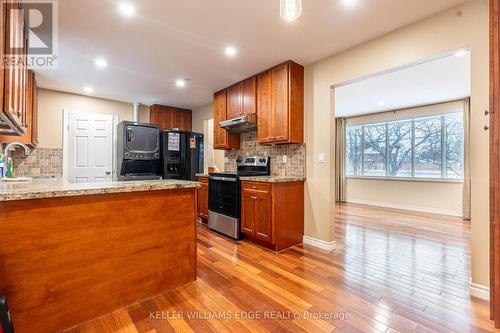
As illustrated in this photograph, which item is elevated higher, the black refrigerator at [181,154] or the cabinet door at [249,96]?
the cabinet door at [249,96]

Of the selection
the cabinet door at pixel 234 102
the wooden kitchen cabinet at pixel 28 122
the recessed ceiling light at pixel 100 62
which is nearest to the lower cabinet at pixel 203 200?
the cabinet door at pixel 234 102

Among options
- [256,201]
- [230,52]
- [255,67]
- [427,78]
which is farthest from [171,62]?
[427,78]

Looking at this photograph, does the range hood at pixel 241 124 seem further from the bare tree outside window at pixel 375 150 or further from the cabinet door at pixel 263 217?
the bare tree outside window at pixel 375 150

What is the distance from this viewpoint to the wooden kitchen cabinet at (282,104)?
3.23 metres

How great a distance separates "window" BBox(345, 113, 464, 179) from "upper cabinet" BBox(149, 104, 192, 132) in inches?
182

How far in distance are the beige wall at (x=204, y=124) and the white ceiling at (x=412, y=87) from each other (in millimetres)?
2700

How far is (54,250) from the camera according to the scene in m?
1.52

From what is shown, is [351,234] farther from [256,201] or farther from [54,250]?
[54,250]

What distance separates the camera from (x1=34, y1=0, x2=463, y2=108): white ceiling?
2.13 meters

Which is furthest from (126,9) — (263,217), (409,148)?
(409,148)

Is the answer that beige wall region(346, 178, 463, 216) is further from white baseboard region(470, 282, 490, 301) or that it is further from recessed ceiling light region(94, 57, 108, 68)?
recessed ceiling light region(94, 57, 108, 68)

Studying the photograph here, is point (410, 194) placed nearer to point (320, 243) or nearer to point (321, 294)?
point (320, 243)

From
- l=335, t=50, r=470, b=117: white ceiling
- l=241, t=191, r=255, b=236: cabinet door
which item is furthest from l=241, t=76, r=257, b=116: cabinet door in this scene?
l=335, t=50, r=470, b=117: white ceiling

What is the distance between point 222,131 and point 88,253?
3.09 metres
